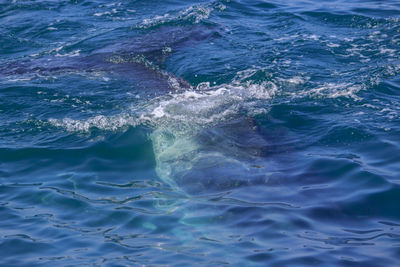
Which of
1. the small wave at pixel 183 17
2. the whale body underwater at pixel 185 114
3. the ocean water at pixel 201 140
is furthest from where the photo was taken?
the small wave at pixel 183 17

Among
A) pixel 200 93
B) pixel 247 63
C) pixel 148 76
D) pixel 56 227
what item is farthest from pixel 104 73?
pixel 56 227

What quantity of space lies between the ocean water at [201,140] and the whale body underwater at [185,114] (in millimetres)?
39

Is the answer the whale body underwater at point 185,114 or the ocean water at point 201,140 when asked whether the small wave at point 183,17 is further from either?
the whale body underwater at point 185,114

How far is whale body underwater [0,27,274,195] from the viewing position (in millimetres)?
8453

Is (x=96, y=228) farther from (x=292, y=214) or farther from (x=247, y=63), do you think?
(x=247, y=63)

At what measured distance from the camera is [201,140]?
945 cm

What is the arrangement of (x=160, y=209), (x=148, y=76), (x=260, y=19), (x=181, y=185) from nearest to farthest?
1. (x=160, y=209)
2. (x=181, y=185)
3. (x=148, y=76)
4. (x=260, y=19)

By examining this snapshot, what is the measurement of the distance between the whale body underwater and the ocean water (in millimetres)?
39

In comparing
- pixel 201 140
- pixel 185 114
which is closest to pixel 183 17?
pixel 185 114

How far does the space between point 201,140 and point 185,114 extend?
1.11 metres

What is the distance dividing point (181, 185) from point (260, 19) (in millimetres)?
9918

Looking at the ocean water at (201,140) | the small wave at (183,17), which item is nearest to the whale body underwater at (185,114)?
the ocean water at (201,140)

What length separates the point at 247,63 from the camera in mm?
12648

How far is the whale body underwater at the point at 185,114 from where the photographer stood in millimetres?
8453
